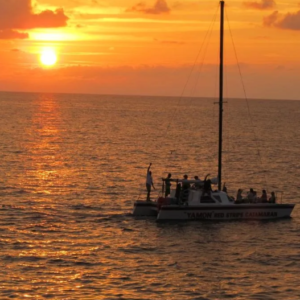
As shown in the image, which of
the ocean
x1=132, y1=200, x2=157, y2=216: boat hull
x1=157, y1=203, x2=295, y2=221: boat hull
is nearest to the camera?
the ocean

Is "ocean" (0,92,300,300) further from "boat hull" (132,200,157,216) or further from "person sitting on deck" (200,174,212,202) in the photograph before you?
"person sitting on deck" (200,174,212,202)

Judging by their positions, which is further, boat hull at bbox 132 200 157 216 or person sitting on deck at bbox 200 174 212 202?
boat hull at bbox 132 200 157 216

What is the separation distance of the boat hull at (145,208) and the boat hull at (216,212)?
3.79ft

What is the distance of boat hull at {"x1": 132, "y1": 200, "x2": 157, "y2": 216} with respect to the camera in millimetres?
44397

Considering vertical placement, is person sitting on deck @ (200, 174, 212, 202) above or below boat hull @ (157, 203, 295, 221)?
above

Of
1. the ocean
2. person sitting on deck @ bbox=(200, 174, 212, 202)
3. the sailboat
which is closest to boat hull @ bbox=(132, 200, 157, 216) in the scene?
the sailboat

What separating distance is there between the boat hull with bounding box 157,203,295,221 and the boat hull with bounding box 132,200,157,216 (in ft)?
3.79

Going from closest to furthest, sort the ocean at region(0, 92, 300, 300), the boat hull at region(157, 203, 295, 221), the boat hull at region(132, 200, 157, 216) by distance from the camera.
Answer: the ocean at region(0, 92, 300, 300)
the boat hull at region(157, 203, 295, 221)
the boat hull at region(132, 200, 157, 216)

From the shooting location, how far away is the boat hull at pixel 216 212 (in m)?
43.4

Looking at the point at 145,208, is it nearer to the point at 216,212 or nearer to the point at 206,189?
the point at 206,189

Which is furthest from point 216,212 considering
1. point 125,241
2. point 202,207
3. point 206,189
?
point 125,241

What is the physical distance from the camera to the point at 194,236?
132ft

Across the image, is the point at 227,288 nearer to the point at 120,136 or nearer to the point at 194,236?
the point at 194,236

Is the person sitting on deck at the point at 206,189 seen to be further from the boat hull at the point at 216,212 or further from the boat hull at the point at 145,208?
the boat hull at the point at 145,208
